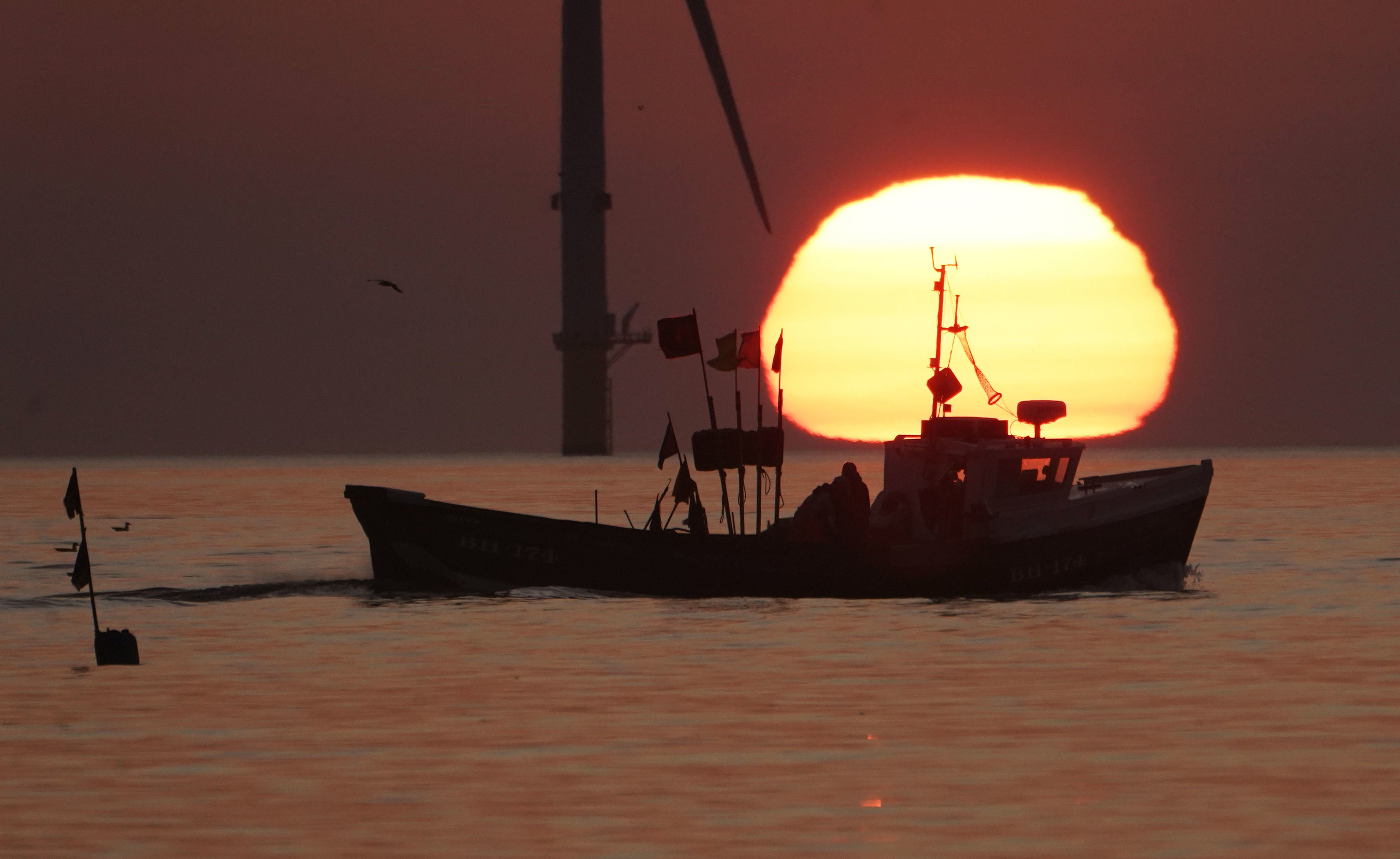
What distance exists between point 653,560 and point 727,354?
538 centimetres

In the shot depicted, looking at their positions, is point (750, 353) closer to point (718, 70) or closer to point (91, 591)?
point (91, 591)

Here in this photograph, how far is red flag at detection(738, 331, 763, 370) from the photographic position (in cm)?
3903

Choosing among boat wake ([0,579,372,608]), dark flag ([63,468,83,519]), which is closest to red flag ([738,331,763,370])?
boat wake ([0,579,372,608])

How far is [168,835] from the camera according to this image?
51.3 ft

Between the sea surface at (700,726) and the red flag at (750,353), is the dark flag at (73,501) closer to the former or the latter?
the sea surface at (700,726)

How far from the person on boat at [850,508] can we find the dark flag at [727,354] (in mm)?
4587

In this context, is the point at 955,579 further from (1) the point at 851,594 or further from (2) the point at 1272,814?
(2) the point at 1272,814

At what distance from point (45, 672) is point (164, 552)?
3999 cm

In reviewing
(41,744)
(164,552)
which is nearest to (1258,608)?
(41,744)

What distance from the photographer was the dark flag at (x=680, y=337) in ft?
124

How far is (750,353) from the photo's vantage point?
39188 millimetres

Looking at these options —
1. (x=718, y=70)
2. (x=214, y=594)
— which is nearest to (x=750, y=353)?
(x=214, y=594)

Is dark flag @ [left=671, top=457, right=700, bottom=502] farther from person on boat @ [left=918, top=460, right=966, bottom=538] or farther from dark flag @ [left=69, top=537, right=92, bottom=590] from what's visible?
dark flag @ [left=69, top=537, right=92, bottom=590]

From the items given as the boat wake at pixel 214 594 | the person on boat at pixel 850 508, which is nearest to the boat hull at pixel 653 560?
the person on boat at pixel 850 508
